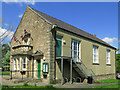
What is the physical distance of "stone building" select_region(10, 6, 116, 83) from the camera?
46.5 feet

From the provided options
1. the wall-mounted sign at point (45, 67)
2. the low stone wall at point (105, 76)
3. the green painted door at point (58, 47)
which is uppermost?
the green painted door at point (58, 47)

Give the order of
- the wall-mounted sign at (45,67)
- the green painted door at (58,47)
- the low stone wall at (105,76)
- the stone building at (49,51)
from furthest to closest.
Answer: the low stone wall at (105,76), the green painted door at (58,47), the stone building at (49,51), the wall-mounted sign at (45,67)

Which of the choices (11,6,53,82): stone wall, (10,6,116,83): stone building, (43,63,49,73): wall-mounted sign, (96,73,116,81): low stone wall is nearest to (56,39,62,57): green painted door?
(10,6,116,83): stone building

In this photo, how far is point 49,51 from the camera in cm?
1388

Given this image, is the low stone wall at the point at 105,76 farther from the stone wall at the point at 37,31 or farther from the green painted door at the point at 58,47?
the stone wall at the point at 37,31

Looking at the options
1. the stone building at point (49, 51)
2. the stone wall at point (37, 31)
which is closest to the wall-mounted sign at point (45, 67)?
the stone building at point (49, 51)

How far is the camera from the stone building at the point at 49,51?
14.2 metres

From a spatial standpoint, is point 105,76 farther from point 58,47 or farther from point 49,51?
point 49,51

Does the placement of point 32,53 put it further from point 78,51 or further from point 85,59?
point 85,59

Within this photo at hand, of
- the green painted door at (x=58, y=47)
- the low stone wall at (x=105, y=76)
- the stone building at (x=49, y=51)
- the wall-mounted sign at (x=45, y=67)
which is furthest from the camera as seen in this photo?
the low stone wall at (x=105, y=76)

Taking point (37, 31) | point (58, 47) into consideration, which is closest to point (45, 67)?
point (58, 47)

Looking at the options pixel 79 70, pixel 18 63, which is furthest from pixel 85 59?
pixel 18 63

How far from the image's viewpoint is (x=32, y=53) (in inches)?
635

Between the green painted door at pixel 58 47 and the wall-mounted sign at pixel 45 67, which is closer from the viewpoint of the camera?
the wall-mounted sign at pixel 45 67
